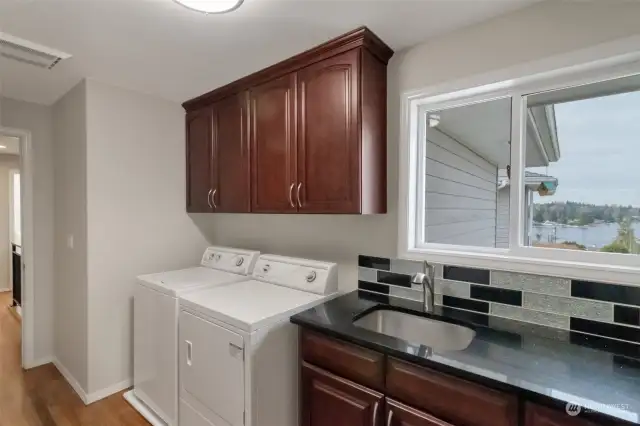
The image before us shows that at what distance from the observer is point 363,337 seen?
1.37 metres

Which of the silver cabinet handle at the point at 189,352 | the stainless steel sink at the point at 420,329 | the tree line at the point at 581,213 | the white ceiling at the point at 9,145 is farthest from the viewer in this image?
the white ceiling at the point at 9,145

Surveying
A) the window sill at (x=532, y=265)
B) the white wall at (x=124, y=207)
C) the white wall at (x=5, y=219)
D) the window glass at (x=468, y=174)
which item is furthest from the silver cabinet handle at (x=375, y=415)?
the white wall at (x=5, y=219)

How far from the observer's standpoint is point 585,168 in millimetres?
1528

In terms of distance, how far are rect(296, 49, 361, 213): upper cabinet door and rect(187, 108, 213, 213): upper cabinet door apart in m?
1.01

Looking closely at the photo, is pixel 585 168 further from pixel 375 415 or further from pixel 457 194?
pixel 375 415

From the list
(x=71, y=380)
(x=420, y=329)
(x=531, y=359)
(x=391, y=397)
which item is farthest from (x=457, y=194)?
(x=71, y=380)

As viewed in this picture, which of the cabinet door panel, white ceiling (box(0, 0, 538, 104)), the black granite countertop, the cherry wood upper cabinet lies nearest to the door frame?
white ceiling (box(0, 0, 538, 104))

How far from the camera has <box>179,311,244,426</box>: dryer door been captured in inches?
64.3

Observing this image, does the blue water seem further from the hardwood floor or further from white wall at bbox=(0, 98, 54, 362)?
white wall at bbox=(0, 98, 54, 362)

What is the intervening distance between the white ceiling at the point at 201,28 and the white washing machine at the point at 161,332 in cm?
139

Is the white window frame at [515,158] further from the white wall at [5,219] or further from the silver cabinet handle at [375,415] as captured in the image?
the white wall at [5,219]

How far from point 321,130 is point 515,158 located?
100cm

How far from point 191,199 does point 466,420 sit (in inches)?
98.4

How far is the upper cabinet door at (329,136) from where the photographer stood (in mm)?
1750
